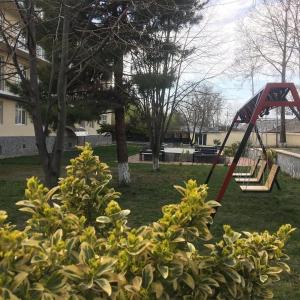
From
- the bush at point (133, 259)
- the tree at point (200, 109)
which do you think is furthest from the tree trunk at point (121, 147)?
the bush at point (133, 259)

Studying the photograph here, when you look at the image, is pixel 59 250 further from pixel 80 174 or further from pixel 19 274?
pixel 80 174

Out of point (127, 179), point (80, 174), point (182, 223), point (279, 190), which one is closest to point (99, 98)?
point (127, 179)

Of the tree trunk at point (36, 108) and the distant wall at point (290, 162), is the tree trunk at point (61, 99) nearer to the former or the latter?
the tree trunk at point (36, 108)

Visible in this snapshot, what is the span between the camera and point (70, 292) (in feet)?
5.78

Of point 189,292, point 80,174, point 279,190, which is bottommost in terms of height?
point 279,190

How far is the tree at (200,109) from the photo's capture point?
2121 centimetres

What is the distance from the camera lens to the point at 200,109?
2564cm

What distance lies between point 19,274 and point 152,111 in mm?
17994

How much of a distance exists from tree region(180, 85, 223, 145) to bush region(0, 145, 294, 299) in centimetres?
1656

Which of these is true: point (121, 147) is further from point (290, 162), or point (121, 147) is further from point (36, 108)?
point (36, 108)

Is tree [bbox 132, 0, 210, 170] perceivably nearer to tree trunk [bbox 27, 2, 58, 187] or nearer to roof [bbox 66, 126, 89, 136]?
tree trunk [bbox 27, 2, 58, 187]

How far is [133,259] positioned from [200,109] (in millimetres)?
23958

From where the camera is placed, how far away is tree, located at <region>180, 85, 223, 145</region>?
2121cm

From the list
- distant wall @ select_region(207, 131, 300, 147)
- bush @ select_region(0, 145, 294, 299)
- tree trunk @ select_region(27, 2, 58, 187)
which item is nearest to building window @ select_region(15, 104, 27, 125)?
distant wall @ select_region(207, 131, 300, 147)
